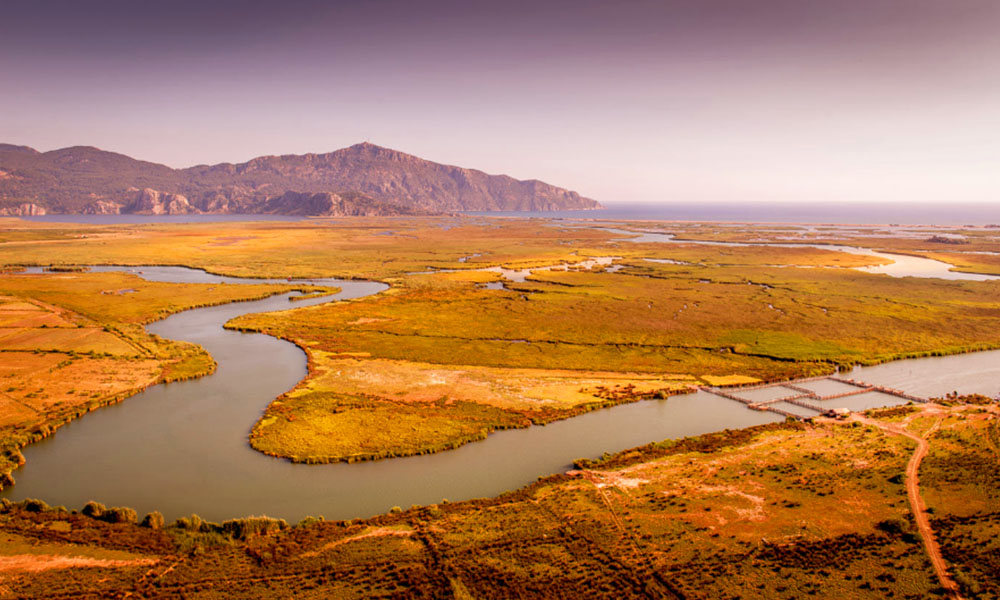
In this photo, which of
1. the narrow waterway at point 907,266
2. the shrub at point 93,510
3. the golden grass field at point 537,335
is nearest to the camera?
the shrub at point 93,510

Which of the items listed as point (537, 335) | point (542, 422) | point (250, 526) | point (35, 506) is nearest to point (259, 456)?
point (250, 526)

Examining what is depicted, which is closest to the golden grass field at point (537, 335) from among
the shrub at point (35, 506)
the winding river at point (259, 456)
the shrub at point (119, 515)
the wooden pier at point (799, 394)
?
the winding river at point (259, 456)

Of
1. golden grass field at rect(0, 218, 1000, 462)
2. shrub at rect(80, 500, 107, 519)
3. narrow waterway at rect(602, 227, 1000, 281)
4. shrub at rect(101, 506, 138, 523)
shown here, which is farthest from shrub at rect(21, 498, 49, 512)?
narrow waterway at rect(602, 227, 1000, 281)

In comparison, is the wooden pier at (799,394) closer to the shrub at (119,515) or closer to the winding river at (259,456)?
the winding river at (259,456)

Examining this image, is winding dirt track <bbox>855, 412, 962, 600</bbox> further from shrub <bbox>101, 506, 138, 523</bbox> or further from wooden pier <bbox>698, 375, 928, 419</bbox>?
shrub <bbox>101, 506, 138, 523</bbox>

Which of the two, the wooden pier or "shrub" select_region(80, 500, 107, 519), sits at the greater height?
the wooden pier

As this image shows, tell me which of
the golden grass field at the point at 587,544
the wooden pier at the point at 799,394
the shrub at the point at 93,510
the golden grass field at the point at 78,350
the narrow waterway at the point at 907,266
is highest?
the narrow waterway at the point at 907,266
